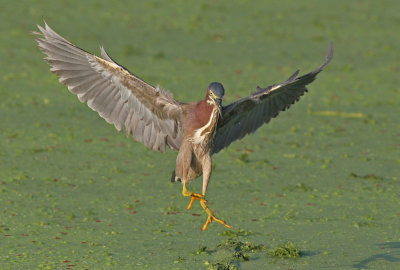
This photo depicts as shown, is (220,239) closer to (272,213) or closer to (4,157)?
(272,213)

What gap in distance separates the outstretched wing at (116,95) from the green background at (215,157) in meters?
0.67

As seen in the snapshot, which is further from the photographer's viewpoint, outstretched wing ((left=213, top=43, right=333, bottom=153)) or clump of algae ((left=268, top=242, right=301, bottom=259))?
outstretched wing ((left=213, top=43, right=333, bottom=153))

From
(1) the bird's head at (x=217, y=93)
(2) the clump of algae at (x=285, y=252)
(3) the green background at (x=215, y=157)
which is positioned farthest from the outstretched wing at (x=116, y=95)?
(2) the clump of algae at (x=285, y=252)

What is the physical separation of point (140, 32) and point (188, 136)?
494cm

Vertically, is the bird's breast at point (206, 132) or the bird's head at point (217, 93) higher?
the bird's head at point (217, 93)

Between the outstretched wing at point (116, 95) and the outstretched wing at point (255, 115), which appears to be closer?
the outstretched wing at point (116, 95)

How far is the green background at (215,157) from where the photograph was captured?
5.11m

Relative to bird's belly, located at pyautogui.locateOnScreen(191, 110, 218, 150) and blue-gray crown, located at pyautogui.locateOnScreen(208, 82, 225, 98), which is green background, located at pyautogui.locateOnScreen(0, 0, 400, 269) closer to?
bird's belly, located at pyautogui.locateOnScreen(191, 110, 218, 150)

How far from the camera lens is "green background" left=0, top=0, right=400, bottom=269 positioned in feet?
16.8

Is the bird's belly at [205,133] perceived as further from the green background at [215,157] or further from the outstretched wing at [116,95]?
the green background at [215,157]

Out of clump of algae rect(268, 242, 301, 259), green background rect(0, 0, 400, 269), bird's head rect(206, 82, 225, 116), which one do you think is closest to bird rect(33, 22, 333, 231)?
bird's head rect(206, 82, 225, 116)

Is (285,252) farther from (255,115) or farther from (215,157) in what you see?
(215,157)

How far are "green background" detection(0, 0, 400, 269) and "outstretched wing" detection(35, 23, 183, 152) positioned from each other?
675mm

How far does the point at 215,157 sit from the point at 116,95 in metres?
1.79
